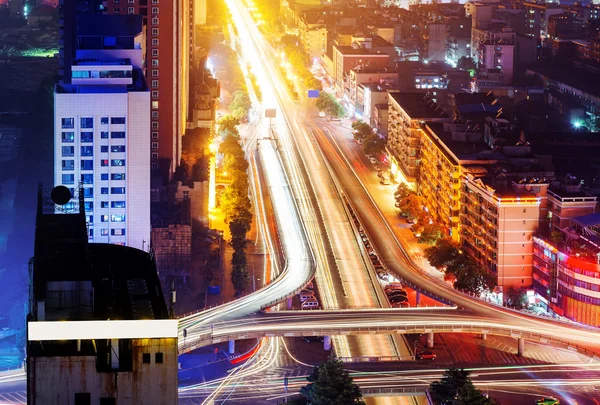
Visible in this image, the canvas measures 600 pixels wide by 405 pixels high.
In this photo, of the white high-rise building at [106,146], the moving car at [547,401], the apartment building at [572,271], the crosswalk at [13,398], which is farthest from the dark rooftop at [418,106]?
the crosswalk at [13,398]

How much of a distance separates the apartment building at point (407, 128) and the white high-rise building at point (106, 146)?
20216mm

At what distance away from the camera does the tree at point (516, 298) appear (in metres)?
46.5

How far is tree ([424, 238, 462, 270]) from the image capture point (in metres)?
49.5

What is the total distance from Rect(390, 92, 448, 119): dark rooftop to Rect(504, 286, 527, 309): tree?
16.3 metres

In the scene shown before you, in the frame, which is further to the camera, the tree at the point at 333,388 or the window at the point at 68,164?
the window at the point at 68,164

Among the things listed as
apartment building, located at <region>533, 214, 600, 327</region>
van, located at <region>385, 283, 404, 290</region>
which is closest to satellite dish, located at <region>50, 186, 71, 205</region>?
apartment building, located at <region>533, 214, 600, 327</region>

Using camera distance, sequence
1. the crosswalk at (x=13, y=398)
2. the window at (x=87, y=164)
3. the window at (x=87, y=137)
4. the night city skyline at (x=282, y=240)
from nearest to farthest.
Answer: the night city skyline at (x=282, y=240), the crosswalk at (x=13, y=398), the window at (x=87, y=137), the window at (x=87, y=164)

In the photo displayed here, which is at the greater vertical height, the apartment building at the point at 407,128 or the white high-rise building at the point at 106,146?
the white high-rise building at the point at 106,146

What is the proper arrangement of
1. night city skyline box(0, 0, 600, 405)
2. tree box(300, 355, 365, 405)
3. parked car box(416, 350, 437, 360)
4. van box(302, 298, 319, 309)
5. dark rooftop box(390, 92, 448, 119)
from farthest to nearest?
dark rooftop box(390, 92, 448, 119), van box(302, 298, 319, 309), parked car box(416, 350, 437, 360), tree box(300, 355, 365, 405), night city skyline box(0, 0, 600, 405)

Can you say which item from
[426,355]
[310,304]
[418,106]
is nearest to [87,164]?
[310,304]

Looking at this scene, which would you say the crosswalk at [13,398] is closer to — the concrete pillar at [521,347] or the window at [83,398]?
the concrete pillar at [521,347]

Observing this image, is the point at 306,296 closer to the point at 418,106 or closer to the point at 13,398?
the point at 13,398

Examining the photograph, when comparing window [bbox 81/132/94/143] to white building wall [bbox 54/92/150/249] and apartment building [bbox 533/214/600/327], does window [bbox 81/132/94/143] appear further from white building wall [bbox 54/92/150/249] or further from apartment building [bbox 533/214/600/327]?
apartment building [bbox 533/214/600/327]

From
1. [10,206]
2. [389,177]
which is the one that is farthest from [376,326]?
[10,206]
